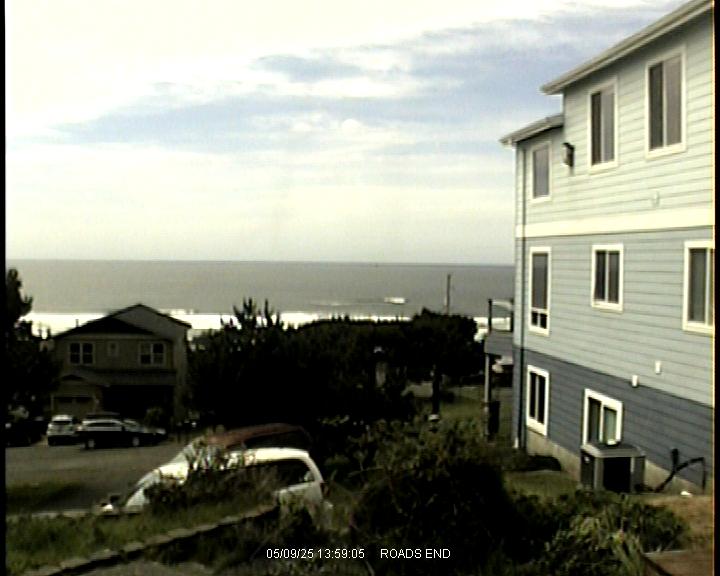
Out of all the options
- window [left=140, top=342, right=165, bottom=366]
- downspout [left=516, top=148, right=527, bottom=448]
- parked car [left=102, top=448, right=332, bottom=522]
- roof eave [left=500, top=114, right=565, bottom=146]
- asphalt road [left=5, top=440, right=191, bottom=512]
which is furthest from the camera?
downspout [left=516, top=148, right=527, bottom=448]

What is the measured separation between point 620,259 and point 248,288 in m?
2.68

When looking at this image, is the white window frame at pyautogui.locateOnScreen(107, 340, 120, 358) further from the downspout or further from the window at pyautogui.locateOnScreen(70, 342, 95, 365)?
the downspout

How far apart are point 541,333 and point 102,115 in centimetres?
602

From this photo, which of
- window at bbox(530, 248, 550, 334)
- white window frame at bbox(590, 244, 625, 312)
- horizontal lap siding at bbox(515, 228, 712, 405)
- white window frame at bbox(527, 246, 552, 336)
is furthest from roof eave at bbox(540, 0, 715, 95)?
window at bbox(530, 248, 550, 334)

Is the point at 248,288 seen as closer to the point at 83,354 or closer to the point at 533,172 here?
the point at 83,354

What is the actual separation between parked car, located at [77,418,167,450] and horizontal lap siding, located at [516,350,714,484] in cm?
284

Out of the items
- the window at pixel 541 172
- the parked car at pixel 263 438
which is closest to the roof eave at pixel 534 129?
the window at pixel 541 172

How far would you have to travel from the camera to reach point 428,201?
10.1 feet

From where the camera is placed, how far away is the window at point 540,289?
7.37 metres

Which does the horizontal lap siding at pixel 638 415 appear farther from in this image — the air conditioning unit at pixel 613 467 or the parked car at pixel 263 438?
the parked car at pixel 263 438

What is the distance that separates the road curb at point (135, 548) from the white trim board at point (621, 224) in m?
2.60

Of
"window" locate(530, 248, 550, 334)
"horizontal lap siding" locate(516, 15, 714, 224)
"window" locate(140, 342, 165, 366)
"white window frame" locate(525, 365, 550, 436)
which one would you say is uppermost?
"horizontal lap siding" locate(516, 15, 714, 224)

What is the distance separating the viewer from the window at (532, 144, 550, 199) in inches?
280

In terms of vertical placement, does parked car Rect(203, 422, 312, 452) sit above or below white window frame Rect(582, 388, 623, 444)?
above
